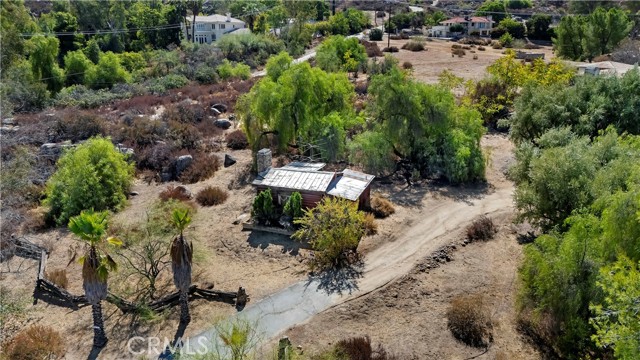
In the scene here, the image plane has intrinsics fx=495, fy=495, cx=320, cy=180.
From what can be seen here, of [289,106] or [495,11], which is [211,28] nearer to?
[495,11]

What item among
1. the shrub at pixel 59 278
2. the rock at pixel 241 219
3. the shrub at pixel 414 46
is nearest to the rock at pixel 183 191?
the rock at pixel 241 219

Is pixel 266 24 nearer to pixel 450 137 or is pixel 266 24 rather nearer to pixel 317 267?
pixel 450 137

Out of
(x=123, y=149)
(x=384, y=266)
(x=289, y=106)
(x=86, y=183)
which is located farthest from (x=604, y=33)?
(x=86, y=183)

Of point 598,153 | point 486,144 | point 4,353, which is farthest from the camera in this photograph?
point 486,144

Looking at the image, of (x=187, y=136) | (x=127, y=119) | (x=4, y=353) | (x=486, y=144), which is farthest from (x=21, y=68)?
(x=486, y=144)

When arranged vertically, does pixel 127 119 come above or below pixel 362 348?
above

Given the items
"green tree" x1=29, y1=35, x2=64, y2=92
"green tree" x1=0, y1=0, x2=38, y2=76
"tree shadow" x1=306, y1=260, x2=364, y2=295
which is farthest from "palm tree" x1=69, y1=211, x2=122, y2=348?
"green tree" x1=29, y1=35, x2=64, y2=92

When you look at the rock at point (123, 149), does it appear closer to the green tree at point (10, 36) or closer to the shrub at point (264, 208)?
the shrub at point (264, 208)
